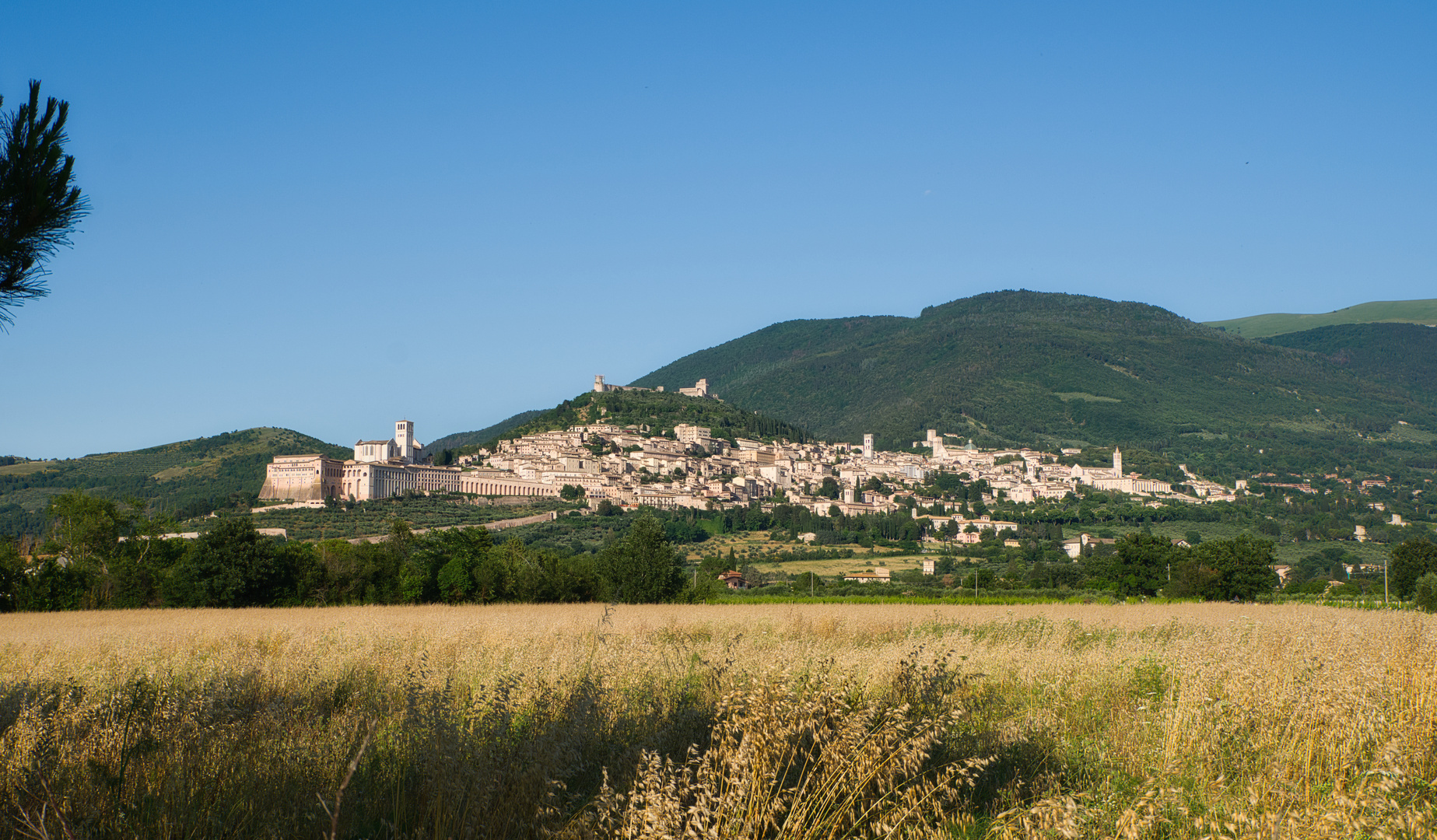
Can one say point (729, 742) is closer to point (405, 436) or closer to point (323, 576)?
point (323, 576)

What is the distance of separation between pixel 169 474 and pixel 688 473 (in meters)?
71.3

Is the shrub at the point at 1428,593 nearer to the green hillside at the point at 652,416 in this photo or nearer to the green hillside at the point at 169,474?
the green hillside at the point at 169,474

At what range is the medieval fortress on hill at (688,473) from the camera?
121 metres

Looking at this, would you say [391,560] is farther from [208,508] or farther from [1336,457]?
[1336,457]

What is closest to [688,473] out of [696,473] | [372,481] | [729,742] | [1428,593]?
[696,473]

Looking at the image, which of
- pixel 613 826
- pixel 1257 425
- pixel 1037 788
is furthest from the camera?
pixel 1257 425

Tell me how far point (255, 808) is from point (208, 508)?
11185 centimetres

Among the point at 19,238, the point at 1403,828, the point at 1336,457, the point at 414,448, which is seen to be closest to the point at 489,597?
the point at 19,238

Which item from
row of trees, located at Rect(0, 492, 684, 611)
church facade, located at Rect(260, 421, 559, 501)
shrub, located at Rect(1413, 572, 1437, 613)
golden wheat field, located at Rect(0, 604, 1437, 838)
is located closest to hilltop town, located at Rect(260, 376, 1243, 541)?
church facade, located at Rect(260, 421, 559, 501)

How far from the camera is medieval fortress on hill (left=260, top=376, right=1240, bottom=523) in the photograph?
397 ft

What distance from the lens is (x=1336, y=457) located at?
15900cm

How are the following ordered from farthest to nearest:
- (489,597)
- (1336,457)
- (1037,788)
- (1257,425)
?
(1257,425)
(1336,457)
(489,597)
(1037,788)

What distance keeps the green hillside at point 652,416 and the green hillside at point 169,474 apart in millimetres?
34844

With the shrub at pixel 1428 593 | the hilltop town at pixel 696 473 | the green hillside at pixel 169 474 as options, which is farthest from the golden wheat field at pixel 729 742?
the green hillside at pixel 169 474
